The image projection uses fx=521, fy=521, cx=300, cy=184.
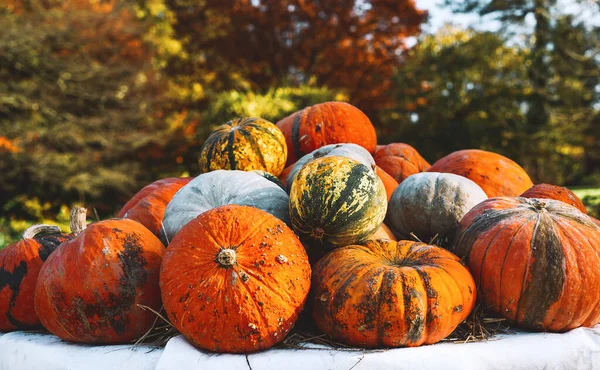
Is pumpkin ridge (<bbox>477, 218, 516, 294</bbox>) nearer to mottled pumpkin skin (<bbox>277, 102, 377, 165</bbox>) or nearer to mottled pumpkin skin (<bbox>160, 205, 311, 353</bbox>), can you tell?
mottled pumpkin skin (<bbox>160, 205, 311, 353</bbox>)

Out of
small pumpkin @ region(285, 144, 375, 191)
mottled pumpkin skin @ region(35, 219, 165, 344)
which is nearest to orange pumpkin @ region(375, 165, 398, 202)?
small pumpkin @ region(285, 144, 375, 191)

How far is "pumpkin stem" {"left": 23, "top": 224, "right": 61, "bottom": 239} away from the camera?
2.90 metres

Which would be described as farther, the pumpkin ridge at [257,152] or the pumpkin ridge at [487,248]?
the pumpkin ridge at [257,152]

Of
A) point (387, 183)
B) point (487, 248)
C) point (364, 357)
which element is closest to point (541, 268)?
point (487, 248)

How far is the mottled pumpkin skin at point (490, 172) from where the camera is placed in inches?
139

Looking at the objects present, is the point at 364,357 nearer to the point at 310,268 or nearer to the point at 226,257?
the point at 310,268

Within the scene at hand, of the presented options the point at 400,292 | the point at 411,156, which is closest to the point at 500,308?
the point at 400,292

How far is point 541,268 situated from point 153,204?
89.7 inches

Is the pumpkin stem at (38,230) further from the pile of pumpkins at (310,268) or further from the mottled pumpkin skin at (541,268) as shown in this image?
the mottled pumpkin skin at (541,268)

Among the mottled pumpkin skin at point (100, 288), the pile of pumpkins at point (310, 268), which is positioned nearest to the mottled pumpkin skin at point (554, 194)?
the pile of pumpkins at point (310, 268)

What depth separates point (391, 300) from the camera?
2.10m

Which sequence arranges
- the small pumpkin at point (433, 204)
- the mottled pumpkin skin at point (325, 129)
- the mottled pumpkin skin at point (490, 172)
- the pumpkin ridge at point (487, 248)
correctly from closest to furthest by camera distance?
1. the pumpkin ridge at point (487, 248)
2. the small pumpkin at point (433, 204)
3. the mottled pumpkin skin at point (490, 172)
4. the mottled pumpkin skin at point (325, 129)

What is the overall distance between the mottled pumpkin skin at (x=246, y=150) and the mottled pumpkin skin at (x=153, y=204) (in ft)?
0.91

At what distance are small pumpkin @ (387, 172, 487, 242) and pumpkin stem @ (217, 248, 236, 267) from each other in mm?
1261
